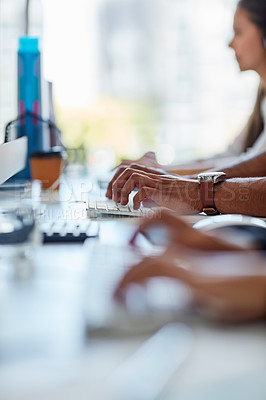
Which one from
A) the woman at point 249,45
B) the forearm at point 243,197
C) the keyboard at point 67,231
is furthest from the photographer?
the woman at point 249,45

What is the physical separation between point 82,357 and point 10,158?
0.67 metres

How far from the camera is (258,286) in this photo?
442 mm

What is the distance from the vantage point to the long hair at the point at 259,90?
182 centimetres

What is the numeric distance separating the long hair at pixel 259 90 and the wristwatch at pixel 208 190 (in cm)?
92

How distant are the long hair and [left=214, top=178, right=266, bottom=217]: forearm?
0.94 m

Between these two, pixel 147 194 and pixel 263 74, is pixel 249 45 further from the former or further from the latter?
pixel 147 194

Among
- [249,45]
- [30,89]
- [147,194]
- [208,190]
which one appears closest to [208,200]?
[208,190]

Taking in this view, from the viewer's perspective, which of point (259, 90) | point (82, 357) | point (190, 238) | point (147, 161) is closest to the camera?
point (82, 357)

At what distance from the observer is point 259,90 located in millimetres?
2146

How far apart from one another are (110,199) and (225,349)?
0.80m

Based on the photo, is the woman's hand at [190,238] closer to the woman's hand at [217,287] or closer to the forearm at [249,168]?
the woman's hand at [217,287]

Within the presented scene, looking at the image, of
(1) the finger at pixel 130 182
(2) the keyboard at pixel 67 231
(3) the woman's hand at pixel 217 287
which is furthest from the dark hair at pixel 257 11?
(3) the woman's hand at pixel 217 287

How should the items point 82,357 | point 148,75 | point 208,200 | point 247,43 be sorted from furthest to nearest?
point 148,75 < point 247,43 < point 208,200 < point 82,357

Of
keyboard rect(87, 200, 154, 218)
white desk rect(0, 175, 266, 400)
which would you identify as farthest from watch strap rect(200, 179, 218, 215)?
white desk rect(0, 175, 266, 400)
